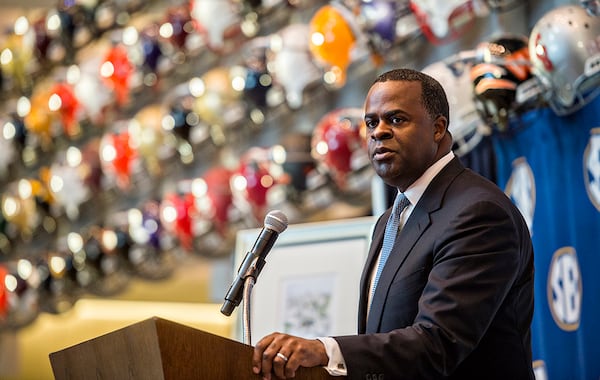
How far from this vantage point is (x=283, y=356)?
1.54 m

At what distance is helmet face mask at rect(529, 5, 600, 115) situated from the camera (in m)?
2.77

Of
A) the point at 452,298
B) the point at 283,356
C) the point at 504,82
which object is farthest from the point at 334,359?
the point at 504,82

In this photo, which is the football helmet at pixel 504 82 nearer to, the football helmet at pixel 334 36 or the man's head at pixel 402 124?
the football helmet at pixel 334 36

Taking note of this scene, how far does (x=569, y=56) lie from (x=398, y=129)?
3.67ft

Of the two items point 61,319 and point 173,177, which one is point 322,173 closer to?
point 173,177

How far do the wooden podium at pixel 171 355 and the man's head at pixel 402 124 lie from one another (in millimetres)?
434

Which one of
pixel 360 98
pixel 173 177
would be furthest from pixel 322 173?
pixel 173 177

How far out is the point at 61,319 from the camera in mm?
5875

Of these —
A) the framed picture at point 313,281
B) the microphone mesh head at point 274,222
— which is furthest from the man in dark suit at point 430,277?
the framed picture at point 313,281

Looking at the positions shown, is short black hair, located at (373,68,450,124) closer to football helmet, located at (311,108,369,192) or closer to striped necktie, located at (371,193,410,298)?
striped necktie, located at (371,193,410,298)

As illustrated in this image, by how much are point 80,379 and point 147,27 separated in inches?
147

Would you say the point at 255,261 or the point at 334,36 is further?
the point at 334,36

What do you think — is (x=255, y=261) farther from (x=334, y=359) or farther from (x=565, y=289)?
(x=565, y=289)

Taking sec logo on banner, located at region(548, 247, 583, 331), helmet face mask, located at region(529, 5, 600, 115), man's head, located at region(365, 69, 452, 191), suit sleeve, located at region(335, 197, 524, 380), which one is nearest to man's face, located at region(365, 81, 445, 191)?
man's head, located at region(365, 69, 452, 191)
